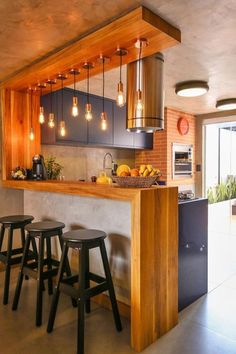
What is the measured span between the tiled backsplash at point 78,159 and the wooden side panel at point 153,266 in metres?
2.47

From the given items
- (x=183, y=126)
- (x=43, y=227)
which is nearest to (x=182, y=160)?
(x=183, y=126)

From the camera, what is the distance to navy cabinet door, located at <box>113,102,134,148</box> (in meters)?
4.42

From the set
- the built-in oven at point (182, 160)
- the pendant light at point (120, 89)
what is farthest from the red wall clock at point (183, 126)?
the pendant light at point (120, 89)

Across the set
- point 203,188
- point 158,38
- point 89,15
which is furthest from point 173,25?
point 203,188

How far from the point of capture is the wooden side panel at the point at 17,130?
3.29 meters

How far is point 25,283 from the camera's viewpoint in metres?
2.90

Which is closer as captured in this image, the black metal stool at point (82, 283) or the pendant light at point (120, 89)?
the black metal stool at point (82, 283)

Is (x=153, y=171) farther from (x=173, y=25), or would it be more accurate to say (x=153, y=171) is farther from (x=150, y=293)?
(x=173, y=25)

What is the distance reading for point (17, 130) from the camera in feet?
11.0

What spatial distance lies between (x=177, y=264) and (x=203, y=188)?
12.6 feet

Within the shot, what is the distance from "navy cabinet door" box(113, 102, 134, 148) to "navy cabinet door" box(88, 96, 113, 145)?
0.12 meters

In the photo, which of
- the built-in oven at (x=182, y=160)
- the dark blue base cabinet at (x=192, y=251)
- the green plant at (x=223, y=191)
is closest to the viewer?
the dark blue base cabinet at (x=192, y=251)

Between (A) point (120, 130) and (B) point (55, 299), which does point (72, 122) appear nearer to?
(A) point (120, 130)

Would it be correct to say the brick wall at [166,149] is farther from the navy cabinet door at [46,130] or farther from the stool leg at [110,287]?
the stool leg at [110,287]
